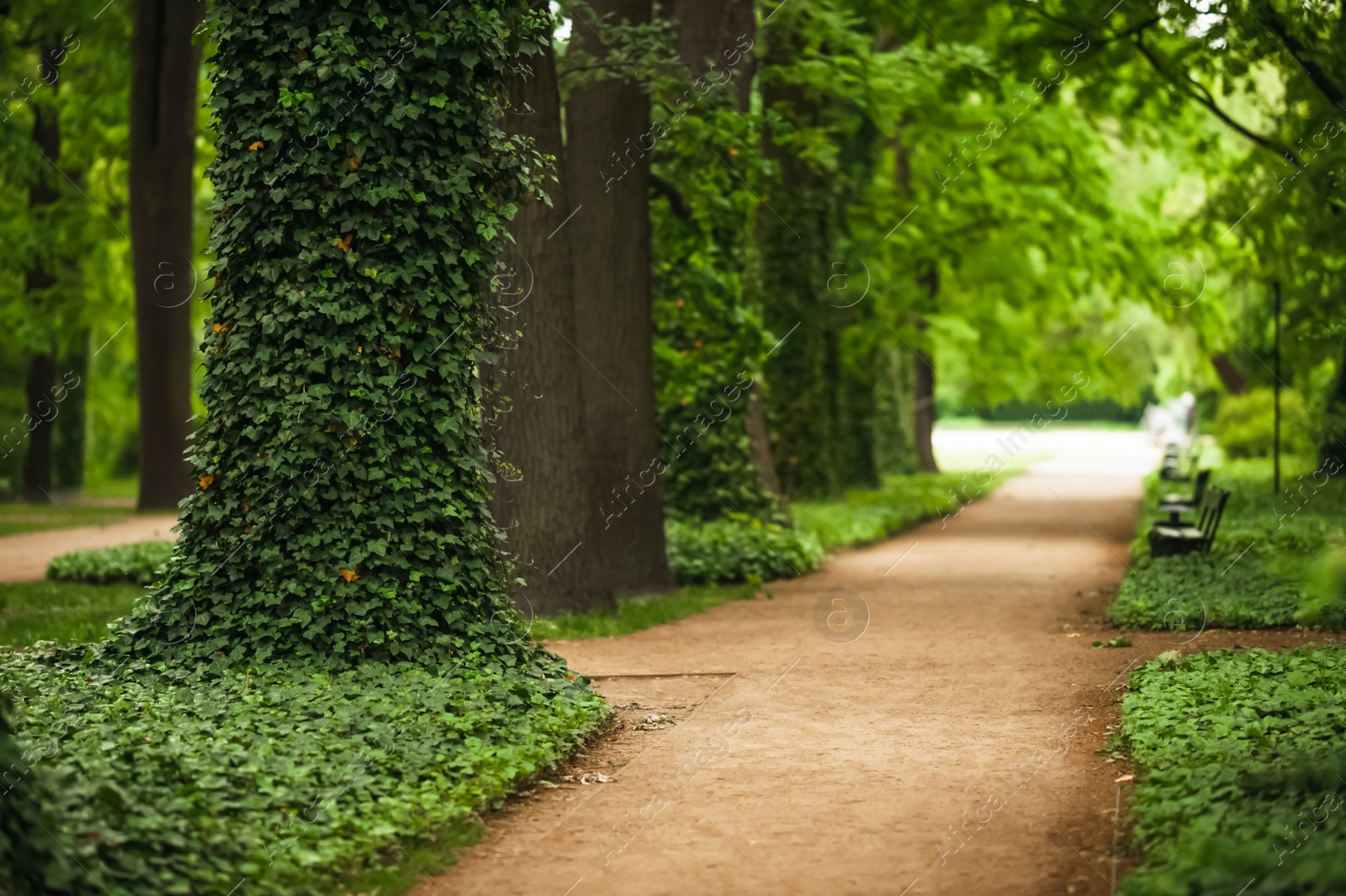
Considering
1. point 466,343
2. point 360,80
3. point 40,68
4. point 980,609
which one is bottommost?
point 980,609

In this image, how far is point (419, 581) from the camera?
8062 millimetres

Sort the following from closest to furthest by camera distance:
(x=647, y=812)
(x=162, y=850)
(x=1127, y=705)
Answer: (x=162, y=850) → (x=647, y=812) → (x=1127, y=705)

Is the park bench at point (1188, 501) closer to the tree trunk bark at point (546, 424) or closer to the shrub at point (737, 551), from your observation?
the shrub at point (737, 551)

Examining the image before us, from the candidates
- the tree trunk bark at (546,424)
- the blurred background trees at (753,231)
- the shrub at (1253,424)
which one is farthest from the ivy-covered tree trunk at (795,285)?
the shrub at (1253,424)

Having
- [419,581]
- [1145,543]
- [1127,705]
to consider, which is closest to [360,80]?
[419,581]

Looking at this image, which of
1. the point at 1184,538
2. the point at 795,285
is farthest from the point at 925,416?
the point at 1184,538

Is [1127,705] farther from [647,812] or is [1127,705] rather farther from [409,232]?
[409,232]

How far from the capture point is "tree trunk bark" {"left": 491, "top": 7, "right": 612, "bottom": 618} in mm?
11820

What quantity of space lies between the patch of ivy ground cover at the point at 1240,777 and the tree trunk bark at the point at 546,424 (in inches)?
204

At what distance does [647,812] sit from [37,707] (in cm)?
303

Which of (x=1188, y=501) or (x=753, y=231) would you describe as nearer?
(x=1188, y=501)

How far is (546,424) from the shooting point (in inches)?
473

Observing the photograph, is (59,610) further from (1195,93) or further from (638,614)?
(1195,93)

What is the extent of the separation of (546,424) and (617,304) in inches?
87.6
